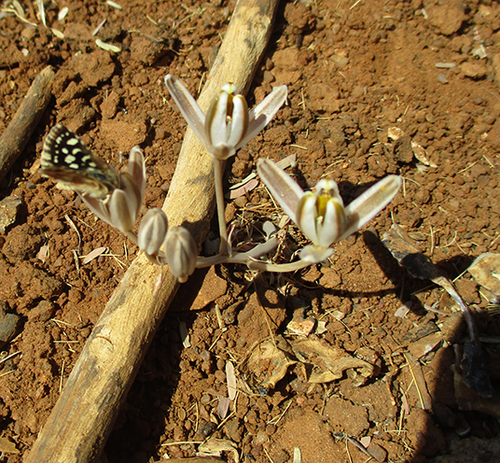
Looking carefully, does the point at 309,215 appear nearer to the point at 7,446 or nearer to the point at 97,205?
the point at 97,205

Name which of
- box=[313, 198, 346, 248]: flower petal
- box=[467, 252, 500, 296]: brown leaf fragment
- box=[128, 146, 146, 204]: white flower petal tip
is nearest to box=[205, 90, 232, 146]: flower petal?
box=[128, 146, 146, 204]: white flower petal tip

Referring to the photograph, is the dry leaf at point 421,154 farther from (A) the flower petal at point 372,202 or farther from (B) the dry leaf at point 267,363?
(B) the dry leaf at point 267,363

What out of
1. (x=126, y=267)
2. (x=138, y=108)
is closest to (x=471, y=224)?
(x=126, y=267)

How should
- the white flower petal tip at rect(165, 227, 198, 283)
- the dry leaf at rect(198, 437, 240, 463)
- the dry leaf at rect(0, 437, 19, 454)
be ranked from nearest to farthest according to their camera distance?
the white flower petal tip at rect(165, 227, 198, 283) < the dry leaf at rect(0, 437, 19, 454) < the dry leaf at rect(198, 437, 240, 463)

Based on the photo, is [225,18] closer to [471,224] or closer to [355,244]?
[355,244]

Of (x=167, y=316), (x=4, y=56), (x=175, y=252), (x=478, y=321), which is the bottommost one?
(x=478, y=321)

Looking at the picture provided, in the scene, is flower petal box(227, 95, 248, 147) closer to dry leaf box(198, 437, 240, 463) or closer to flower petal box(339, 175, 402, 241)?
flower petal box(339, 175, 402, 241)
